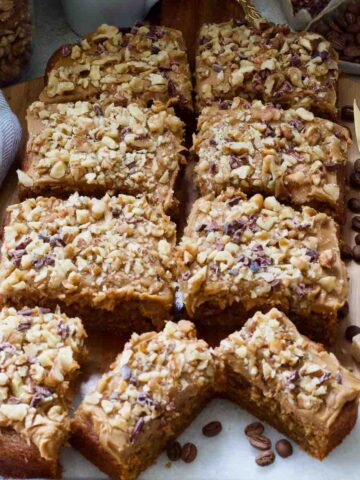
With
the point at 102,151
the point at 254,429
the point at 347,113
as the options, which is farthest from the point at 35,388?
the point at 347,113

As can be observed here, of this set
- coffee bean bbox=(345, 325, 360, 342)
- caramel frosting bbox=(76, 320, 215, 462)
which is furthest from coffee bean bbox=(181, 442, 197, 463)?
coffee bean bbox=(345, 325, 360, 342)

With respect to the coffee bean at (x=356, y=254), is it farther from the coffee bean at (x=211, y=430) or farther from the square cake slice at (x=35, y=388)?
the square cake slice at (x=35, y=388)

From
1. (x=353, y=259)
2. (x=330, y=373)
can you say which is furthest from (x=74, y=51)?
(x=330, y=373)

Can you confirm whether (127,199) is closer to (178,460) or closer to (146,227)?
(146,227)

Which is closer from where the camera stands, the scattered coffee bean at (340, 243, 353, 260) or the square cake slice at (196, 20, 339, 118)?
the scattered coffee bean at (340, 243, 353, 260)

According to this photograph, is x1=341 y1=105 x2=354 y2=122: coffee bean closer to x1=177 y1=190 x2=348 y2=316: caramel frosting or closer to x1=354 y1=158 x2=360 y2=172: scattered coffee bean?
x1=354 y1=158 x2=360 y2=172: scattered coffee bean
